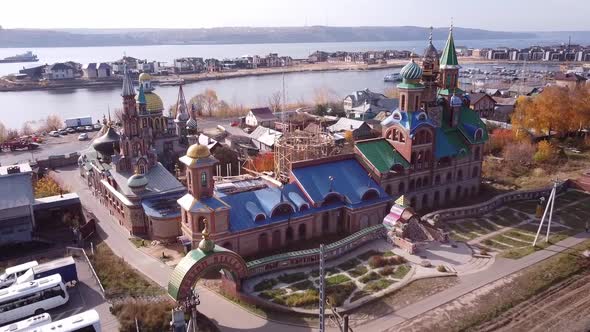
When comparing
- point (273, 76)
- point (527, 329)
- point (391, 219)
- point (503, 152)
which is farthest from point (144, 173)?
point (273, 76)

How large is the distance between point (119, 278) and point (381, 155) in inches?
825

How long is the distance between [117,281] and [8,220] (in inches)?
461

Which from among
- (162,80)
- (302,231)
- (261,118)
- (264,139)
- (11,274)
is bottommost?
(11,274)

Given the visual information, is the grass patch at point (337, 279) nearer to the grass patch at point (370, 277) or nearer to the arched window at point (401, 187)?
the grass patch at point (370, 277)

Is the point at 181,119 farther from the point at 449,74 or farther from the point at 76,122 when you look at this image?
the point at 449,74

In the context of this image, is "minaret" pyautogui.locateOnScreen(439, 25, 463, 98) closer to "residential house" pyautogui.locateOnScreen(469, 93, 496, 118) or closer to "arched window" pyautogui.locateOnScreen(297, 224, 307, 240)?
"arched window" pyautogui.locateOnScreen(297, 224, 307, 240)

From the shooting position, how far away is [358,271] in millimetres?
28641

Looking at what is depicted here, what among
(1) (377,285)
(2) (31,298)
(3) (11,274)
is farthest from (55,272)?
(1) (377,285)

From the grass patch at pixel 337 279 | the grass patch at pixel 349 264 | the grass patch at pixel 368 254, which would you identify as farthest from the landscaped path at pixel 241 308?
the grass patch at pixel 368 254

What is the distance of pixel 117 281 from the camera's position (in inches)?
1083

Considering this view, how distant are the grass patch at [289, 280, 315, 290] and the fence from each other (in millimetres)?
12146

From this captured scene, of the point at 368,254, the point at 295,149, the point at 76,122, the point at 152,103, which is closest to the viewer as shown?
the point at 368,254

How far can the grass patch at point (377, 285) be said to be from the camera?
87.1 feet

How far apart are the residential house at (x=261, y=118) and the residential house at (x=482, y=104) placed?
102 feet
